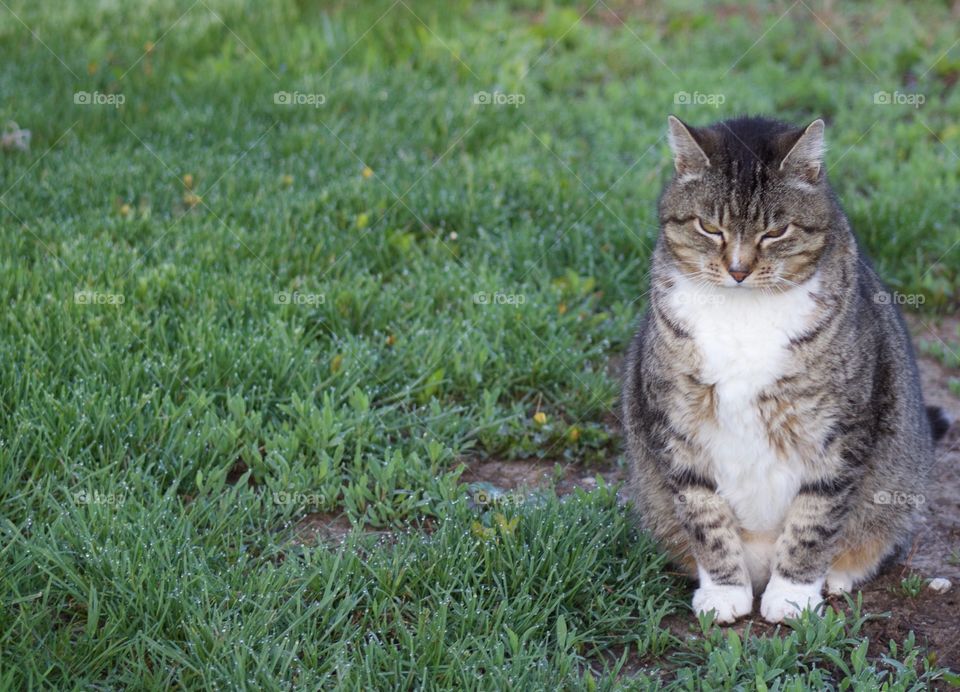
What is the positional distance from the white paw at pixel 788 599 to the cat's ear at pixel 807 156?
120 centimetres

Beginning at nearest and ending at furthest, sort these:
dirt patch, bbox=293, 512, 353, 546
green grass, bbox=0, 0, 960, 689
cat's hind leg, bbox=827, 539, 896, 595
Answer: green grass, bbox=0, 0, 960, 689 → cat's hind leg, bbox=827, 539, 896, 595 → dirt patch, bbox=293, 512, 353, 546

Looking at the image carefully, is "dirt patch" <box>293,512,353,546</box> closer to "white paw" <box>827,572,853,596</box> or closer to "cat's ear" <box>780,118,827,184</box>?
"white paw" <box>827,572,853,596</box>

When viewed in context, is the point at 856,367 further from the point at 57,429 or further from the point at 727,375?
the point at 57,429

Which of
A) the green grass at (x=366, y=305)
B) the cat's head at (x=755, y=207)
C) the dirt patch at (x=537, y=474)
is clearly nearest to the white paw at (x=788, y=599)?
the green grass at (x=366, y=305)

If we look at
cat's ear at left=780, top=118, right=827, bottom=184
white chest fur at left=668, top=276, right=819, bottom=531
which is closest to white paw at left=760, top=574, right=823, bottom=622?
white chest fur at left=668, top=276, right=819, bottom=531

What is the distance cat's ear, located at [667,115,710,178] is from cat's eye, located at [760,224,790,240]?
0.27 metres

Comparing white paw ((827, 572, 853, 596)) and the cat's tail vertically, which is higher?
the cat's tail

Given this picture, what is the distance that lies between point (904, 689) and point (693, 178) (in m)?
1.54

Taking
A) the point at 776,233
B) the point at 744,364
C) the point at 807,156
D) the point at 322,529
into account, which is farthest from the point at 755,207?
the point at 322,529

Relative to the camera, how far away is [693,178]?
3.29 metres

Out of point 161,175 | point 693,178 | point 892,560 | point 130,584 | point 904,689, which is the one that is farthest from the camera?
point 161,175

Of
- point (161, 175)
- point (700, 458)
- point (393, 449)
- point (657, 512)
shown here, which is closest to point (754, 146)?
point (700, 458)

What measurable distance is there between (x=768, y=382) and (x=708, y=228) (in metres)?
0.49

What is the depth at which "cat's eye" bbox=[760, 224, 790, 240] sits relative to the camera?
3.16 m
